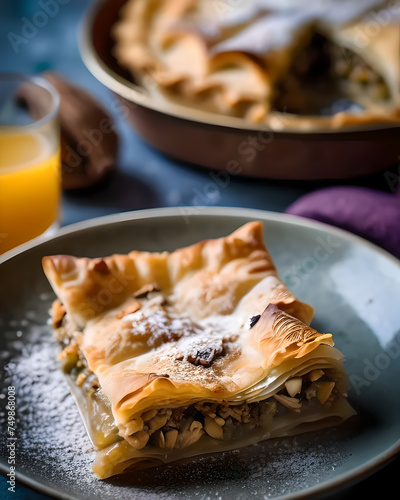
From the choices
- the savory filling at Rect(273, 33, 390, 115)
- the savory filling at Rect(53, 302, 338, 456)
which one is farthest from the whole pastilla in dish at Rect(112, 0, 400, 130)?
the savory filling at Rect(53, 302, 338, 456)

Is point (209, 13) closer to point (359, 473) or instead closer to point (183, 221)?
point (183, 221)

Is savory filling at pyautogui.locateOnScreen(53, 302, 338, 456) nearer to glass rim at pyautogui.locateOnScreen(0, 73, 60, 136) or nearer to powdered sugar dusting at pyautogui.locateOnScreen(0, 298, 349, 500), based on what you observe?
powdered sugar dusting at pyautogui.locateOnScreen(0, 298, 349, 500)

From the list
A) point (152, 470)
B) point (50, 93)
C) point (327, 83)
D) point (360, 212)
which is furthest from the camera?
point (327, 83)

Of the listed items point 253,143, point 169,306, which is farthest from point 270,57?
point 169,306

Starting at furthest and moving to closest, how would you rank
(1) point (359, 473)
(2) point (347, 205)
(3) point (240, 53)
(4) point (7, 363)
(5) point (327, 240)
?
(3) point (240, 53)
(2) point (347, 205)
(5) point (327, 240)
(4) point (7, 363)
(1) point (359, 473)

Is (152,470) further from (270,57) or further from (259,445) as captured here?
(270,57)

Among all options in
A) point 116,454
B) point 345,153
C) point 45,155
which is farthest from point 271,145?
point 116,454

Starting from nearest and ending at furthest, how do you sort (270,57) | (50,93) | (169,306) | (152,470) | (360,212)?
(152,470) < (169,306) < (360,212) < (50,93) < (270,57)
